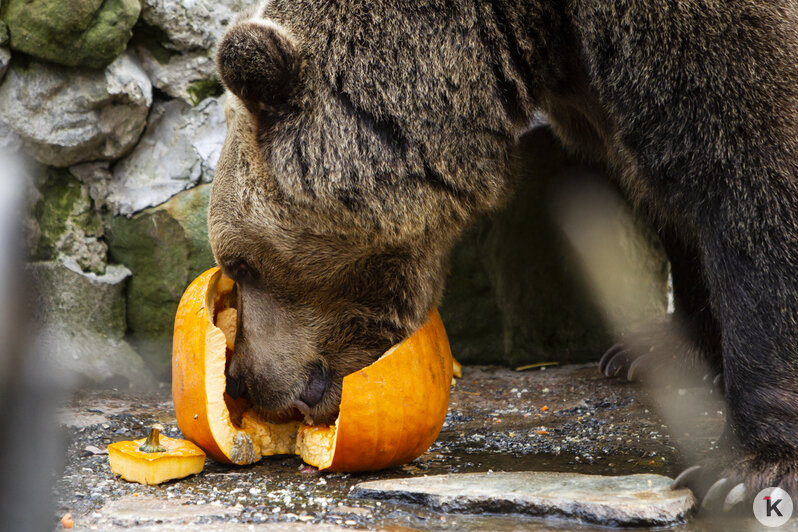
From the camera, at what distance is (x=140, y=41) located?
444 cm

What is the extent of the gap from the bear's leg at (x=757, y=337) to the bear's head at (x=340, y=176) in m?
0.83

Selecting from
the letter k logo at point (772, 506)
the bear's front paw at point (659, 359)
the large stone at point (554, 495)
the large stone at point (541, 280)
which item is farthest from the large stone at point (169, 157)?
the letter k logo at point (772, 506)

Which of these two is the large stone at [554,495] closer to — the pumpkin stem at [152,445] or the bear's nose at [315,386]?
the bear's nose at [315,386]

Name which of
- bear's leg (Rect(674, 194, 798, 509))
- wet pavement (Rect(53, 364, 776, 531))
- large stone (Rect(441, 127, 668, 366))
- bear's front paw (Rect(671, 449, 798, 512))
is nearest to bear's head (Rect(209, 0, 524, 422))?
wet pavement (Rect(53, 364, 776, 531))

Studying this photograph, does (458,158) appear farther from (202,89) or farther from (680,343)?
(202,89)

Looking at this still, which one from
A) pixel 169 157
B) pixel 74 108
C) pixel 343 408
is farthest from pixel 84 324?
pixel 343 408

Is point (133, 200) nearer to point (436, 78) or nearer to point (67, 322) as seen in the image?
point (67, 322)

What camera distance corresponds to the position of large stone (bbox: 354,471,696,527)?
2.25m

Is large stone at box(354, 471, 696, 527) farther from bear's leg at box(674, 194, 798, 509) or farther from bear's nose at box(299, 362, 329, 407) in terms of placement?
bear's nose at box(299, 362, 329, 407)

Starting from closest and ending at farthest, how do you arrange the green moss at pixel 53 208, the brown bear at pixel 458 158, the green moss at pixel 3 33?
1. the brown bear at pixel 458 158
2. the green moss at pixel 3 33
3. the green moss at pixel 53 208

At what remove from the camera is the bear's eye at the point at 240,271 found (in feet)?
9.86

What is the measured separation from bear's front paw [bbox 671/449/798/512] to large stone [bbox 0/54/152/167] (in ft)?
10.5

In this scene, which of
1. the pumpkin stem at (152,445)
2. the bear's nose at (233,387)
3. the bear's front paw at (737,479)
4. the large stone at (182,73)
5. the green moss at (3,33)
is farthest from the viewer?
the large stone at (182,73)

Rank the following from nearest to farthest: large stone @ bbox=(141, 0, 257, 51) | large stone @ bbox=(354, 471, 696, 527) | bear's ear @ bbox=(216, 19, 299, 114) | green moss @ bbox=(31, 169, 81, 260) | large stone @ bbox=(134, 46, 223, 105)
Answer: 1. large stone @ bbox=(354, 471, 696, 527)
2. bear's ear @ bbox=(216, 19, 299, 114)
3. green moss @ bbox=(31, 169, 81, 260)
4. large stone @ bbox=(141, 0, 257, 51)
5. large stone @ bbox=(134, 46, 223, 105)
